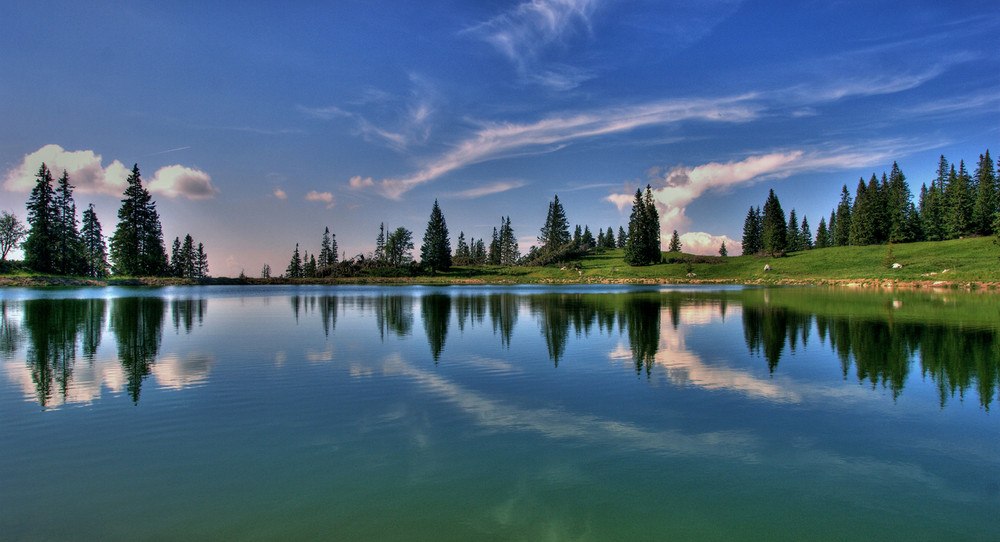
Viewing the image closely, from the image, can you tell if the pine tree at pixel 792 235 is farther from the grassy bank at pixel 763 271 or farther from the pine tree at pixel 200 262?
the pine tree at pixel 200 262

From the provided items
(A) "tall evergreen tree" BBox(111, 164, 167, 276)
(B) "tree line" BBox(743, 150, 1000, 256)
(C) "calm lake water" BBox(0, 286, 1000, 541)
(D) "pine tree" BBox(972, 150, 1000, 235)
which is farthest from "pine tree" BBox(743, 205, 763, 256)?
(A) "tall evergreen tree" BBox(111, 164, 167, 276)

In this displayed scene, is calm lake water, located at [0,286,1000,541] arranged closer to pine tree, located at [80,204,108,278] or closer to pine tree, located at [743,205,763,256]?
pine tree, located at [80,204,108,278]

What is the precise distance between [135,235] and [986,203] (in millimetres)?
152259

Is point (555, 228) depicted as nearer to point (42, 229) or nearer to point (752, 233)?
point (752, 233)

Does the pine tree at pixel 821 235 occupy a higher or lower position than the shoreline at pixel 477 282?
higher

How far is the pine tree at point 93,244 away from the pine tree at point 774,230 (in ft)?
448

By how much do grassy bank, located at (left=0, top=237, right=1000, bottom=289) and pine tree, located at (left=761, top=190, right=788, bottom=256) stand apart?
4382 mm

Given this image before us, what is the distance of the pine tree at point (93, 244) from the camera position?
9119cm

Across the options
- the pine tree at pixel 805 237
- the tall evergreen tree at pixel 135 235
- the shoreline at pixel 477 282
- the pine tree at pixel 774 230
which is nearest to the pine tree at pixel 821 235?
the pine tree at pixel 805 237

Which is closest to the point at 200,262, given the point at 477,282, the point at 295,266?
the point at 295,266

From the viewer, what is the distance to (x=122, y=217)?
84.8 meters

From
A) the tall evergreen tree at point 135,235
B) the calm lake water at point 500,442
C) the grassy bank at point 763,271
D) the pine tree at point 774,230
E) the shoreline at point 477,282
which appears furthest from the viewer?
the pine tree at point 774,230

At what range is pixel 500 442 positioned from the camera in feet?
25.9

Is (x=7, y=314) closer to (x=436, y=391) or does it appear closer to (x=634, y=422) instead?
(x=436, y=391)
